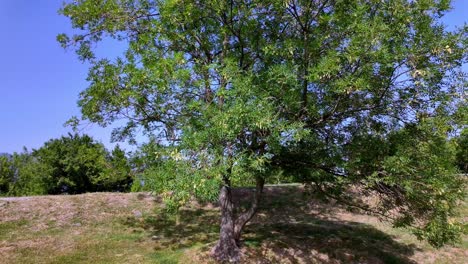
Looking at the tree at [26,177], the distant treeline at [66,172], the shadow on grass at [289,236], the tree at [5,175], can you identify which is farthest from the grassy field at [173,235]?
the tree at [5,175]

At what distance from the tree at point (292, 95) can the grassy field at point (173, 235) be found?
6.59ft

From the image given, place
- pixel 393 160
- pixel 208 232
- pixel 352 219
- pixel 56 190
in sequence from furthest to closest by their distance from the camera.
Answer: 1. pixel 56 190
2. pixel 352 219
3. pixel 208 232
4. pixel 393 160

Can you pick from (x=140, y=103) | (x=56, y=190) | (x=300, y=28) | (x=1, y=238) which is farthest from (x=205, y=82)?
(x=56, y=190)

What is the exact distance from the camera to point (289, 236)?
623 inches

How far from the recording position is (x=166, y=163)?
9.98 meters

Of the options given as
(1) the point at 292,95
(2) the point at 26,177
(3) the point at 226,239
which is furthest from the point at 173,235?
(2) the point at 26,177

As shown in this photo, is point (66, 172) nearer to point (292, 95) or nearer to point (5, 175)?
point (5, 175)

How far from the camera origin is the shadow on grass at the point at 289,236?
1436 centimetres

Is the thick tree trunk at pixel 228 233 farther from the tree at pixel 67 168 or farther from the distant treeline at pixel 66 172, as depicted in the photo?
the tree at pixel 67 168

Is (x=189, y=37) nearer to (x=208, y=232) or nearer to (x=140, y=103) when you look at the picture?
(x=140, y=103)

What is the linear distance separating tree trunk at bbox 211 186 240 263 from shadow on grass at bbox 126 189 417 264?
424 mm

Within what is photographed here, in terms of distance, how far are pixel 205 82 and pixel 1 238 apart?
9.35 metres

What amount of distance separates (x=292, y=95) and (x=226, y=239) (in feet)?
17.7

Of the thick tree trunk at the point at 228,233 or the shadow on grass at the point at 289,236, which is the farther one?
the shadow on grass at the point at 289,236
